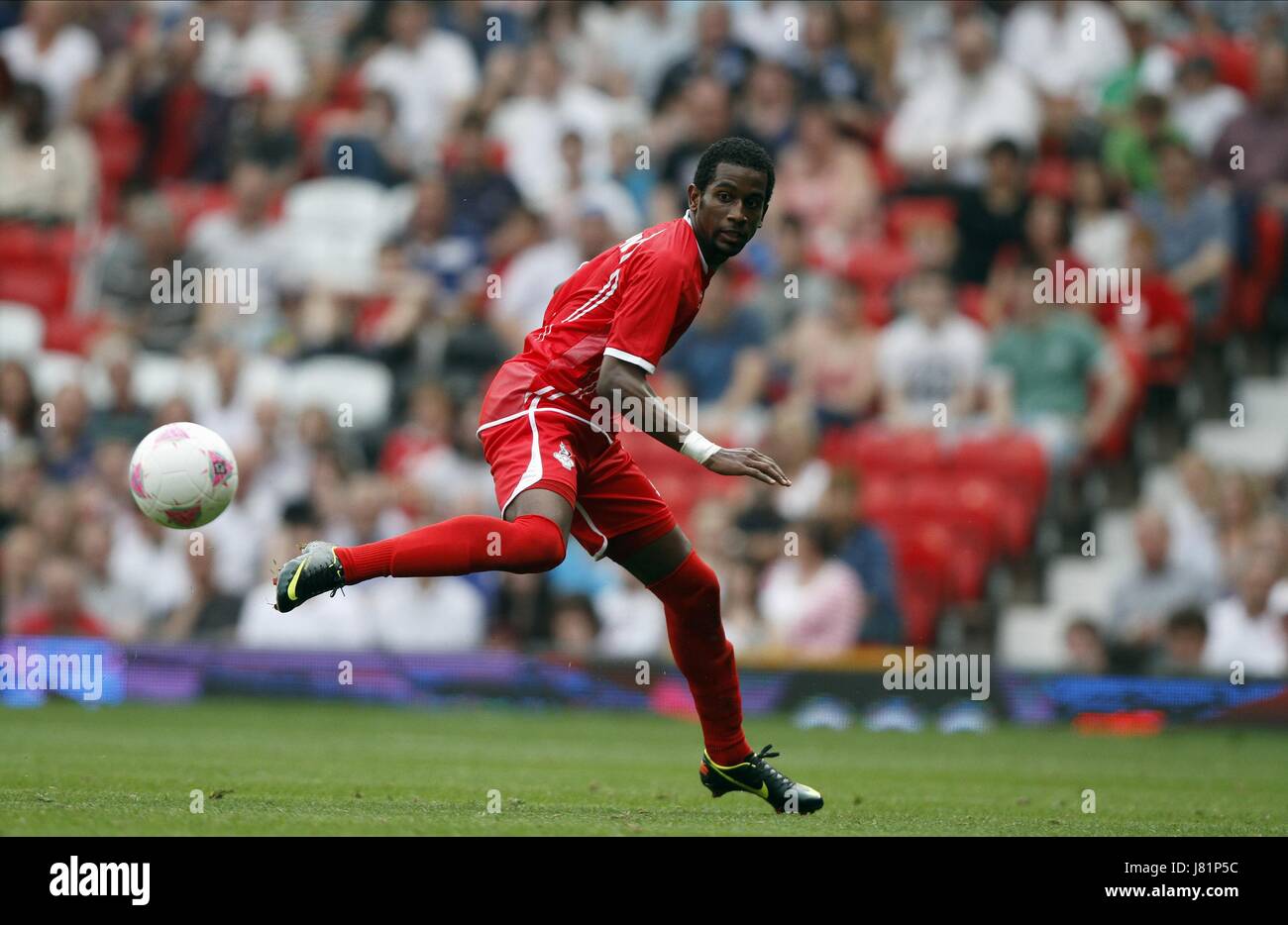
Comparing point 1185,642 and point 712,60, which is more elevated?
point 712,60

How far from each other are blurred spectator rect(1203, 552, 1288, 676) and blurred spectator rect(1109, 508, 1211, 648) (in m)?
0.38

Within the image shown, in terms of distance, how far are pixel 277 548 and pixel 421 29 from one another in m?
6.82

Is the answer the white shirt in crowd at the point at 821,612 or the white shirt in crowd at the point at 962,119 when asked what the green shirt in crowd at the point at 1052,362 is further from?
the white shirt in crowd at the point at 821,612

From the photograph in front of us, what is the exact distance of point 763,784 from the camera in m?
7.88

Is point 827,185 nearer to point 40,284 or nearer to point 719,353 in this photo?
point 719,353

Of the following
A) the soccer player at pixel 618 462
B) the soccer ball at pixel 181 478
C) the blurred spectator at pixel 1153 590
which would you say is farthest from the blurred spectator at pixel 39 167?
the soccer player at pixel 618 462

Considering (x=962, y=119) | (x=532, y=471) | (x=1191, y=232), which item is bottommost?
(x=532, y=471)

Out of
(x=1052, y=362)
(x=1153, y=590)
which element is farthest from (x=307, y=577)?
(x=1052, y=362)

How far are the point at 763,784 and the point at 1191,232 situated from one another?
934 cm

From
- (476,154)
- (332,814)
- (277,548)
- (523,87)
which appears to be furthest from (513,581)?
(332,814)

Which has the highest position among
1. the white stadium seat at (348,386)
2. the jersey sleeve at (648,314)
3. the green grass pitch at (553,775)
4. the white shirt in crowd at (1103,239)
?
the white shirt in crowd at (1103,239)

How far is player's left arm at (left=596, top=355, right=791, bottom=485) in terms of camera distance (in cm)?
711

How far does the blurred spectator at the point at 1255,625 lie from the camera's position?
42.7ft

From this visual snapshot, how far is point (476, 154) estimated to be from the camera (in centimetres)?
1712
